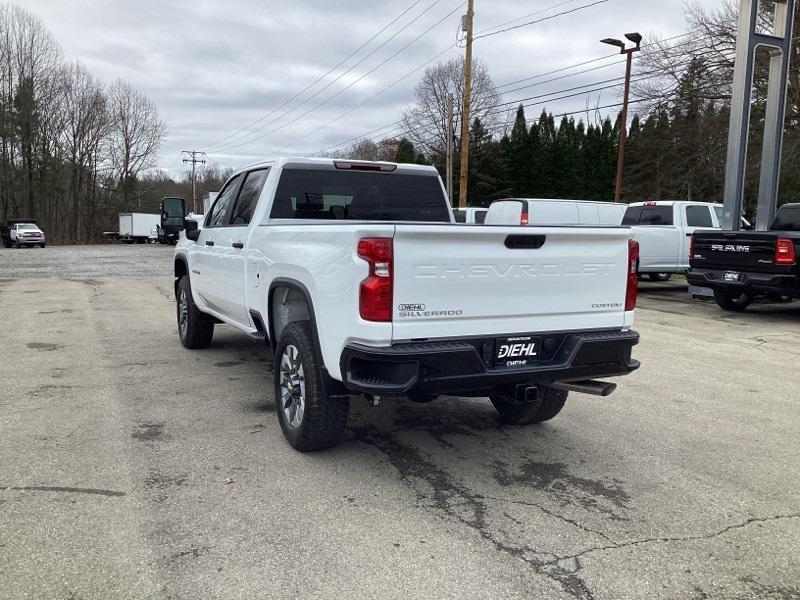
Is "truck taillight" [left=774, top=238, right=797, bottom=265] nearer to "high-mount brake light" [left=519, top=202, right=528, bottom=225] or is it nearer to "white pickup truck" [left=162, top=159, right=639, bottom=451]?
"high-mount brake light" [left=519, top=202, right=528, bottom=225]

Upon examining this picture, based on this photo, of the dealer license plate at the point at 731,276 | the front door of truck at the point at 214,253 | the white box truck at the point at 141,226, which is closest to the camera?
the front door of truck at the point at 214,253

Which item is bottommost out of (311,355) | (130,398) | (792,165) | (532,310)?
(130,398)

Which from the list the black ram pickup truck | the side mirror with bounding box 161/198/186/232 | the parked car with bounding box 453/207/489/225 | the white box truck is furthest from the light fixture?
the white box truck

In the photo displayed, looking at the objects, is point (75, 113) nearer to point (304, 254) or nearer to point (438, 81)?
point (438, 81)

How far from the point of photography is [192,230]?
24.1ft

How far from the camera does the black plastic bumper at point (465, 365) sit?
11.9 feet

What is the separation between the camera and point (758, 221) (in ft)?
49.2

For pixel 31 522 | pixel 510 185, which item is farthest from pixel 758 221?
pixel 510 185

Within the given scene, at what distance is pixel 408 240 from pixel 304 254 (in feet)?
3.06

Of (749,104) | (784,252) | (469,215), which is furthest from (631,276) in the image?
(469,215)

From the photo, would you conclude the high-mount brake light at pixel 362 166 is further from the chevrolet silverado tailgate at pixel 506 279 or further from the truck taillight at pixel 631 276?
the truck taillight at pixel 631 276

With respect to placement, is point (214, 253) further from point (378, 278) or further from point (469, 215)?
point (469, 215)

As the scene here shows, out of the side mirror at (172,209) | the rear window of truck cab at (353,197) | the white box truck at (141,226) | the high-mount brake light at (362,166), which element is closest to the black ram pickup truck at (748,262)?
the rear window of truck cab at (353,197)

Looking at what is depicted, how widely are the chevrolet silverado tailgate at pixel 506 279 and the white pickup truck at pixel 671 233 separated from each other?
12.2 m
